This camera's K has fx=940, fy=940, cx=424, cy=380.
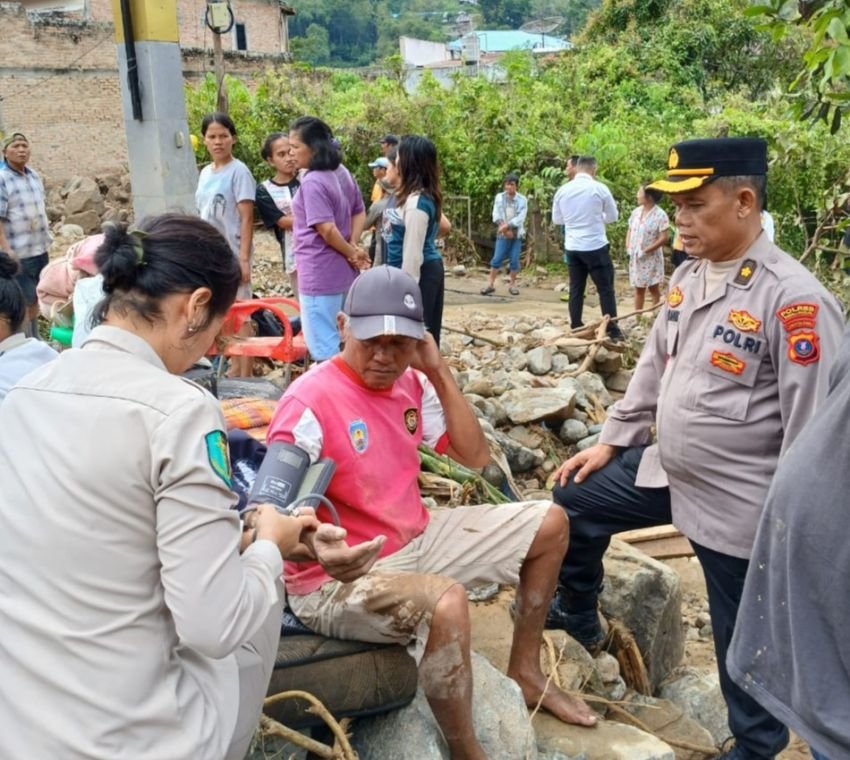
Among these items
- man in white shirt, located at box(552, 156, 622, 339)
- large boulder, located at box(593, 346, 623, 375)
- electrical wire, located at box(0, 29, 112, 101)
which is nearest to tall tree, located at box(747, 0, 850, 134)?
large boulder, located at box(593, 346, 623, 375)

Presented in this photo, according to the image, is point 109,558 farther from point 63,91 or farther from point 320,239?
point 63,91

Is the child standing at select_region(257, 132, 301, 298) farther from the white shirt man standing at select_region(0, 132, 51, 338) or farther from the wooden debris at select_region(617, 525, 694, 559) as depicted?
the wooden debris at select_region(617, 525, 694, 559)

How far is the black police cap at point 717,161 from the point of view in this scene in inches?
111

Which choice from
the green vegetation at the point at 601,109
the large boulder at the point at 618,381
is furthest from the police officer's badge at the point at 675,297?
the green vegetation at the point at 601,109

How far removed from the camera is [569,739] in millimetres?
2979

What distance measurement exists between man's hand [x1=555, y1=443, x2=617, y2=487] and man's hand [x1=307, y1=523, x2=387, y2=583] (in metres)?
1.15

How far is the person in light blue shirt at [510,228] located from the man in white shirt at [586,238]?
3555mm

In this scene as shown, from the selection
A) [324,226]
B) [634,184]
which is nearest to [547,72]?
[634,184]

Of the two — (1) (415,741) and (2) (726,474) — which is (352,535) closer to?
(1) (415,741)

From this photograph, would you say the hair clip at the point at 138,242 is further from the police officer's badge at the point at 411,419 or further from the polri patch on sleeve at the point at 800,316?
the polri patch on sleeve at the point at 800,316

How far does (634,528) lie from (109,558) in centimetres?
212

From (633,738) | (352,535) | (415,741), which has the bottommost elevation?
(633,738)

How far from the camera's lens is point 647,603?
397 cm

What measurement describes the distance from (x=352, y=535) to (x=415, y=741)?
603 mm
